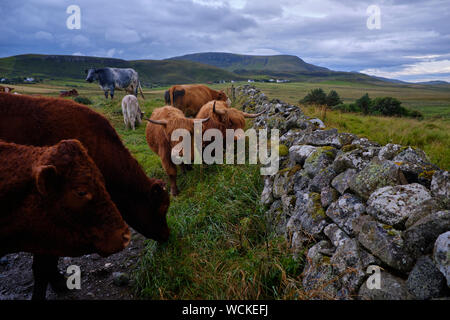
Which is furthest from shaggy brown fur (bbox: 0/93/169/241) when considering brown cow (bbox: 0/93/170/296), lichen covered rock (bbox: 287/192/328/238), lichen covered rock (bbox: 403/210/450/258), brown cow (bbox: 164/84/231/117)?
brown cow (bbox: 164/84/231/117)

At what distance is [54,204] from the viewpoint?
65.1 inches

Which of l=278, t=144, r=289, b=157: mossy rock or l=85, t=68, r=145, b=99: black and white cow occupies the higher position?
l=85, t=68, r=145, b=99: black and white cow

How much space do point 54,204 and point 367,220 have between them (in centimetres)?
253

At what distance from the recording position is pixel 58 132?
117 inches

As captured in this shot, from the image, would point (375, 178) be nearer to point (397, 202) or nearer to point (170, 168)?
point (397, 202)

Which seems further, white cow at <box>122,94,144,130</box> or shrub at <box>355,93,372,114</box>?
shrub at <box>355,93,372,114</box>

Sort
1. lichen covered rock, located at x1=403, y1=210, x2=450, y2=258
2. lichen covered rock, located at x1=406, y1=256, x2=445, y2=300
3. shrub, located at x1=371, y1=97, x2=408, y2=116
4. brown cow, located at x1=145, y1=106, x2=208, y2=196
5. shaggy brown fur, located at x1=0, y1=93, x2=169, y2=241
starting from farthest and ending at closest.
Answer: shrub, located at x1=371, y1=97, x2=408, y2=116
brown cow, located at x1=145, y1=106, x2=208, y2=196
shaggy brown fur, located at x1=0, y1=93, x2=169, y2=241
lichen covered rock, located at x1=403, y1=210, x2=450, y2=258
lichen covered rock, located at x1=406, y1=256, x2=445, y2=300

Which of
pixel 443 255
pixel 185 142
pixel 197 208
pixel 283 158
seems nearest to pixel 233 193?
pixel 197 208

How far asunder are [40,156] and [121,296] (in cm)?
247

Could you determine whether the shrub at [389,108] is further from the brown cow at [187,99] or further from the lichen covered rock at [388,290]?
the lichen covered rock at [388,290]

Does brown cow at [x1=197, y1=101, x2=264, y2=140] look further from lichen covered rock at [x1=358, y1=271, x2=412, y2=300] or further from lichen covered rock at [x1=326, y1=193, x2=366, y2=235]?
lichen covered rock at [x1=358, y1=271, x2=412, y2=300]

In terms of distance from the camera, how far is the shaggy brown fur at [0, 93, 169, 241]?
112 inches

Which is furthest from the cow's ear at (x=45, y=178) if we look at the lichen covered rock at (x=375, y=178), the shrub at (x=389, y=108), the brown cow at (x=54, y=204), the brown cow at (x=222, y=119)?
the shrub at (x=389, y=108)

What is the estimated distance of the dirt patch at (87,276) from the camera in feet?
11.0
